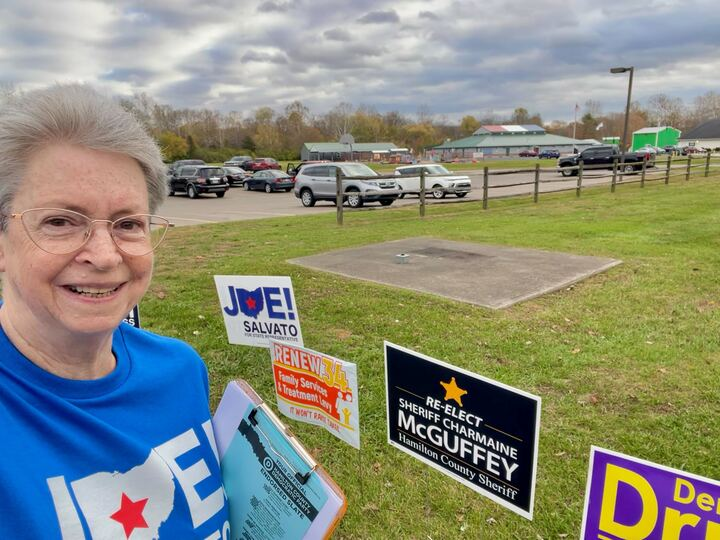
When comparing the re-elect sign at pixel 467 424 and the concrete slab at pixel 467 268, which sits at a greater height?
the re-elect sign at pixel 467 424

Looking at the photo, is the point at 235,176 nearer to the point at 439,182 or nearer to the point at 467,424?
the point at 439,182

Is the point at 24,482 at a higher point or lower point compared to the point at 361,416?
higher

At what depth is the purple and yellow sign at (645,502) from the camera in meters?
1.21

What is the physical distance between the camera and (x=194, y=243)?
9.96 metres

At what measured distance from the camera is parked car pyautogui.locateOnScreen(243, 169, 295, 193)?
2727 cm

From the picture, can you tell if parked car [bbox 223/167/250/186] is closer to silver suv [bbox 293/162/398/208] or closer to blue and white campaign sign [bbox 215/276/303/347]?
silver suv [bbox 293/162/398/208]

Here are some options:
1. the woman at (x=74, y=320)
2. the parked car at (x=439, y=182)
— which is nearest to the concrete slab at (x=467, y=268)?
the woman at (x=74, y=320)

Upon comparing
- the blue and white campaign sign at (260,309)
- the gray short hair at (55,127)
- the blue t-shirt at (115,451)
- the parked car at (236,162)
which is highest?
the gray short hair at (55,127)

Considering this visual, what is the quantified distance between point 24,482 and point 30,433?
98 mm

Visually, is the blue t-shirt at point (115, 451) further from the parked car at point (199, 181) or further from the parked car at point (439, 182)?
the parked car at point (199, 181)

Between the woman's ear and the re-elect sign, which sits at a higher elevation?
the woman's ear

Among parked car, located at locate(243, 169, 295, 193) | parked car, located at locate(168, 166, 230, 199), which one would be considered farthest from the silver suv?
parked car, located at locate(243, 169, 295, 193)

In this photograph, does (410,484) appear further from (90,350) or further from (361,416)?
(90,350)

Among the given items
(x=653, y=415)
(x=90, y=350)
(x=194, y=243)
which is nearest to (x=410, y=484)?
(x=653, y=415)
